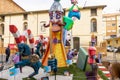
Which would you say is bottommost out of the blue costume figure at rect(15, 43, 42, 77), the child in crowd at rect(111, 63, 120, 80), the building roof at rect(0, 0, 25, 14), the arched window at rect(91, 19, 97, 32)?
the blue costume figure at rect(15, 43, 42, 77)

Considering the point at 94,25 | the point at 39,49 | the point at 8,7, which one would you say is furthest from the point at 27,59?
the point at 8,7

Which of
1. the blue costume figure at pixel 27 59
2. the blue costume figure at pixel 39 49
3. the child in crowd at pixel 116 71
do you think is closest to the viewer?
the child in crowd at pixel 116 71

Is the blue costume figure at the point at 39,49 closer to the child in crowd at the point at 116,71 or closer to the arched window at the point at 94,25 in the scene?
the child in crowd at the point at 116,71

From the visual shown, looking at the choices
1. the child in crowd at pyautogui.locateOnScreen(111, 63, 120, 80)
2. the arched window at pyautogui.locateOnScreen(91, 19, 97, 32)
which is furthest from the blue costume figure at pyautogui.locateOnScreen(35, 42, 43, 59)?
the arched window at pyautogui.locateOnScreen(91, 19, 97, 32)

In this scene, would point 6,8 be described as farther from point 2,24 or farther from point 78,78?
point 78,78

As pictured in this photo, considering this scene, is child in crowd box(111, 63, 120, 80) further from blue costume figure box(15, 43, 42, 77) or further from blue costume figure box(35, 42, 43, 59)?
blue costume figure box(35, 42, 43, 59)

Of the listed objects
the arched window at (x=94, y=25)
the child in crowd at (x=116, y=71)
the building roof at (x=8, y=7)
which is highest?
the building roof at (x=8, y=7)

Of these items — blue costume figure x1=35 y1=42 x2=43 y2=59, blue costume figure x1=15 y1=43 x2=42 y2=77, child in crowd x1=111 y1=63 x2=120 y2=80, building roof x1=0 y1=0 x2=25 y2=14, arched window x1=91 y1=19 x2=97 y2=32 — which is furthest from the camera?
building roof x1=0 y1=0 x2=25 y2=14

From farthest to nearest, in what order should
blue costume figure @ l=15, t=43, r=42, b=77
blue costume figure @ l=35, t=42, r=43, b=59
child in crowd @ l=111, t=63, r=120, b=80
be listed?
1. blue costume figure @ l=35, t=42, r=43, b=59
2. blue costume figure @ l=15, t=43, r=42, b=77
3. child in crowd @ l=111, t=63, r=120, b=80

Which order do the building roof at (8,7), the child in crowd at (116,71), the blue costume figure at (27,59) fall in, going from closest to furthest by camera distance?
1. the child in crowd at (116,71)
2. the blue costume figure at (27,59)
3. the building roof at (8,7)

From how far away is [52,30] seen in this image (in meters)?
11.4

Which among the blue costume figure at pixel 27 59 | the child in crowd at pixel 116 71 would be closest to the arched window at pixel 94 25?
the blue costume figure at pixel 27 59

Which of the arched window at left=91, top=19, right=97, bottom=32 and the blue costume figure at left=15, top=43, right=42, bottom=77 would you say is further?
the arched window at left=91, top=19, right=97, bottom=32

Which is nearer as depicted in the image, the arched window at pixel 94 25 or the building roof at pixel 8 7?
the arched window at pixel 94 25
